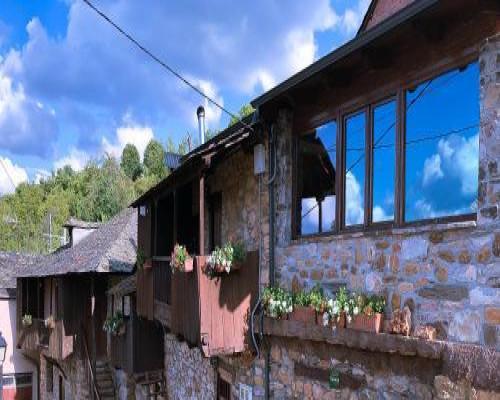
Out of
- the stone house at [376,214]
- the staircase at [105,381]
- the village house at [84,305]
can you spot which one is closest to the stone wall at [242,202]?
the stone house at [376,214]

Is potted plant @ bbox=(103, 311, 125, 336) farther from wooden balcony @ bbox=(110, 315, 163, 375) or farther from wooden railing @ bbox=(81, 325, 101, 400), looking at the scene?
wooden railing @ bbox=(81, 325, 101, 400)

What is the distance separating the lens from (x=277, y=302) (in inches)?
261

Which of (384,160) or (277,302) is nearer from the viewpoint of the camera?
(384,160)

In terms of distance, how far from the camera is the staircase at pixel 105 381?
17594 mm

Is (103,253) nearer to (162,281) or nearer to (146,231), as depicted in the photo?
(146,231)

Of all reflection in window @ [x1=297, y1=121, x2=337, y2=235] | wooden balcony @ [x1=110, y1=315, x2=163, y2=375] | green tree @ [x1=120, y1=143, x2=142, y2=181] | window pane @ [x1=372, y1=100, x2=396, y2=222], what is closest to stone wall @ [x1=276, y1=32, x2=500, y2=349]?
window pane @ [x1=372, y1=100, x2=396, y2=222]

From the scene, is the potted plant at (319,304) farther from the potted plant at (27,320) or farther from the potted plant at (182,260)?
the potted plant at (27,320)

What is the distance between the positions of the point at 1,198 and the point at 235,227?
2244 inches

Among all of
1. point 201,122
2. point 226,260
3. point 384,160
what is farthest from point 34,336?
point 384,160

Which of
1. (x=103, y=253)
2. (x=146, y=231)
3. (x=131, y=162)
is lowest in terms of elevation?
(x=103, y=253)

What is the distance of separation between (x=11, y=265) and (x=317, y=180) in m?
24.3

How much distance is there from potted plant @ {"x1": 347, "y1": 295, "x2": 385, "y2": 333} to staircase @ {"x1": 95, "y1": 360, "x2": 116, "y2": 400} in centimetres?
1420

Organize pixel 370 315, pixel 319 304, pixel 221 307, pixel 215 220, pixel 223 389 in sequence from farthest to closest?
pixel 215 220 → pixel 223 389 → pixel 221 307 → pixel 319 304 → pixel 370 315

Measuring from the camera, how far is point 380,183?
547cm
